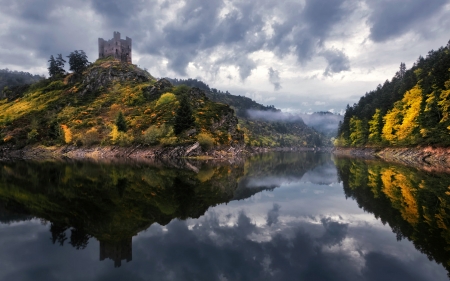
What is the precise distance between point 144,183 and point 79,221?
1368cm

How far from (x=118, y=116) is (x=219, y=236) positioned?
3480 inches

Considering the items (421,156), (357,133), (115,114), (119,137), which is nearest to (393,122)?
(421,156)

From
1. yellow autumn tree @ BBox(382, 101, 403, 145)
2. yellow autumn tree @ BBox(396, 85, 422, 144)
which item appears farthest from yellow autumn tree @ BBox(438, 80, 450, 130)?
yellow autumn tree @ BBox(382, 101, 403, 145)

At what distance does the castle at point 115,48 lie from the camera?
177250 mm

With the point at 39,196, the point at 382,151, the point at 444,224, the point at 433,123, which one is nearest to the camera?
the point at 444,224

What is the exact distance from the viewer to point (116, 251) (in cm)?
1088

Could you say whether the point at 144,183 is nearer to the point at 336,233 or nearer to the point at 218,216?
the point at 218,216

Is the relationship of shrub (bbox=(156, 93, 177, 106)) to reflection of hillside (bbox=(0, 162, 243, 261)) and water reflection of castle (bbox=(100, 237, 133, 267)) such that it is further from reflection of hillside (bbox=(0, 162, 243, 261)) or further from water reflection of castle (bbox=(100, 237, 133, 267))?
water reflection of castle (bbox=(100, 237, 133, 267))

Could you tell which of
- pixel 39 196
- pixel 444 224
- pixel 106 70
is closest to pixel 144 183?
pixel 39 196

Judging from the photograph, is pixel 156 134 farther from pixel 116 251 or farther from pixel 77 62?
pixel 77 62

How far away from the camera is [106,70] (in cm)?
14375

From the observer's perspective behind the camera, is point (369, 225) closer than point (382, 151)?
Yes

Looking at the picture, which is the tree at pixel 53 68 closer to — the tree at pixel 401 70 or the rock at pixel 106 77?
the rock at pixel 106 77

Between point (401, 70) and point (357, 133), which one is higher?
point (401, 70)
